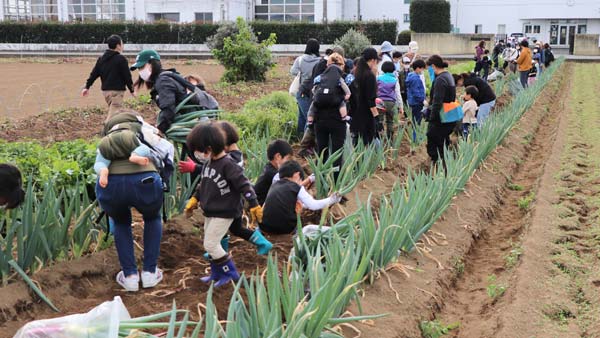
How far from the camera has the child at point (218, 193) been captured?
4.24m

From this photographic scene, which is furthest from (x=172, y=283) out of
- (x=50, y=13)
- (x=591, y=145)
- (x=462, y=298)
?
(x=50, y=13)

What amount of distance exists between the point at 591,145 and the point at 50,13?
4240 centimetres

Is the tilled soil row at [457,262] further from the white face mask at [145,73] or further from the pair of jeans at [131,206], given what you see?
the white face mask at [145,73]

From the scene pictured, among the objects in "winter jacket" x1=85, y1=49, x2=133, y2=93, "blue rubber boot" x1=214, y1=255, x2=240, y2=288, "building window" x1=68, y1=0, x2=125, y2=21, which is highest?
"building window" x1=68, y1=0, x2=125, y2=21

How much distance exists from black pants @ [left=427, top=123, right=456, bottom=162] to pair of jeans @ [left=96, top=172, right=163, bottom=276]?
14.2 feet

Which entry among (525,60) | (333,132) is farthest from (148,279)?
(525,60)

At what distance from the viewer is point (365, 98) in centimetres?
766

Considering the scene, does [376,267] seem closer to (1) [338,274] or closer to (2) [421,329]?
(2) [421,329]

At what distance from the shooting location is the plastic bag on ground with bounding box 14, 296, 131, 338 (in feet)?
8.89

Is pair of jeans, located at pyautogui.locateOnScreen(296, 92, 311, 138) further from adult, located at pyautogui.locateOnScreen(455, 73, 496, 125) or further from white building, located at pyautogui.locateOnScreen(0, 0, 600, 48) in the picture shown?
white building, located at pyautogui.locateOnScreen(0, 0, 600, 48)

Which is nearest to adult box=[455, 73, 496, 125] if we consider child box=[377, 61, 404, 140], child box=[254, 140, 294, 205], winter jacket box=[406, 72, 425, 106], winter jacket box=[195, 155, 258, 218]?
winter jacket box=[406, 72, 425, 106]

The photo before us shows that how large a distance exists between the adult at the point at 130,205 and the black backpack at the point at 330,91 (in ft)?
8.93

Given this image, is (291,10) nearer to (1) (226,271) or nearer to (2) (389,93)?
(2) (389,93)

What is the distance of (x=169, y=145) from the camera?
468cm
